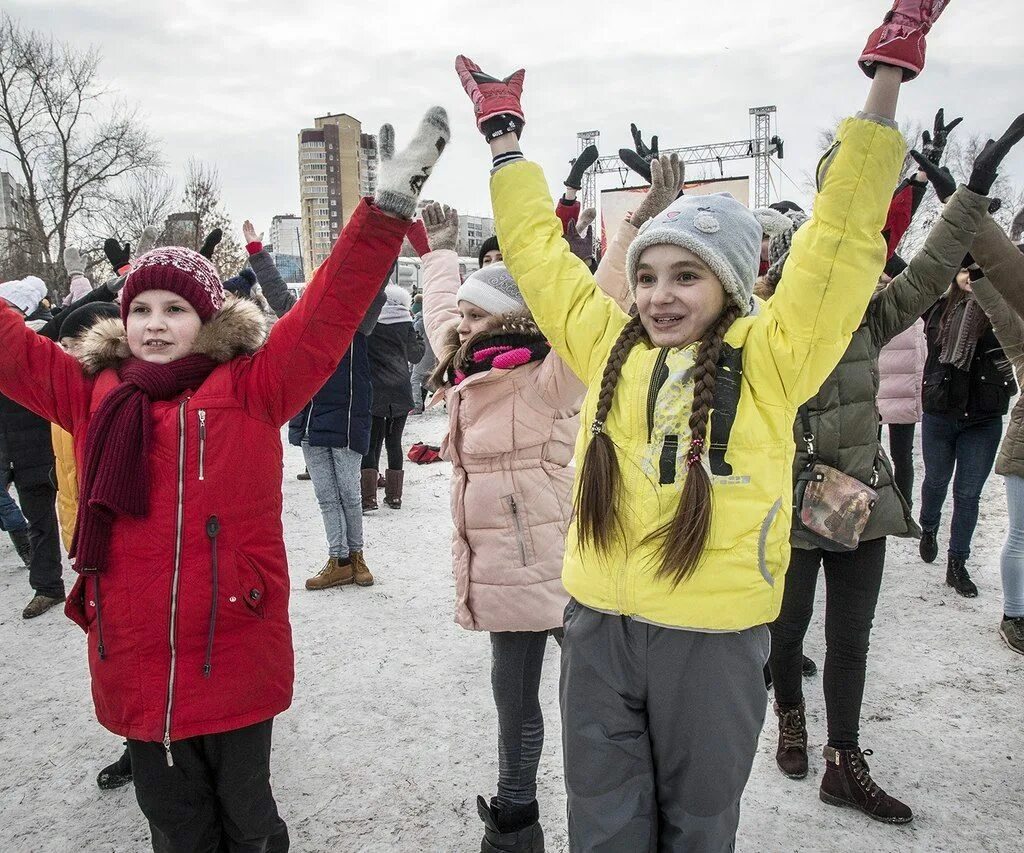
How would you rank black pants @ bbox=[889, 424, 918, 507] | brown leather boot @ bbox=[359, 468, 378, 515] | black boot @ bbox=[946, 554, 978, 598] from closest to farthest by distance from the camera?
black boot @ bbox=[946, 554, 978, 598] → black pants @ bbox=[889, 424, 918, 507] → brown leather boot @ bbox=[359, 468, 378, 515]

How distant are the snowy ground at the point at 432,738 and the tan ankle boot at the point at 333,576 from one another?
0.11 m

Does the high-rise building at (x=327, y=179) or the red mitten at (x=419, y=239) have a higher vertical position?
the high-rise building at (x=327, y=179)

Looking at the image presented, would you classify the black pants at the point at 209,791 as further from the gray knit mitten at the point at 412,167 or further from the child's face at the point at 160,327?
the gray knit mitten at the point at 412,167

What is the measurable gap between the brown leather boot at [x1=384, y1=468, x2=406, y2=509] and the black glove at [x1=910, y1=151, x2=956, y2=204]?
5095mm

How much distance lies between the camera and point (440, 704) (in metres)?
3.36

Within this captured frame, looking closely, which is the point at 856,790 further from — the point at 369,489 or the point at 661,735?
the point at 369,489

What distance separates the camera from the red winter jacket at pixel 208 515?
183cm

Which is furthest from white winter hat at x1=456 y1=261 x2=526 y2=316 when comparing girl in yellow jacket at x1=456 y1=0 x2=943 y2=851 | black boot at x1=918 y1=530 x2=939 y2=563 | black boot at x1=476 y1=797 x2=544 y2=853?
black boot at x1=918 y1=530 x2=939 y2=563

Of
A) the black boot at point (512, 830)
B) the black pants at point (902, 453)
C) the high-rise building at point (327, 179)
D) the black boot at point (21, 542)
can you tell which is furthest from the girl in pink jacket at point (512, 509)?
the high-rise building at point (327, 179)

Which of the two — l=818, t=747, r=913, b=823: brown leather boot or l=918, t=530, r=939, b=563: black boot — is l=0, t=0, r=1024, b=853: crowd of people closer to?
l=818, t=747, r=913, b=823: brown leather boot

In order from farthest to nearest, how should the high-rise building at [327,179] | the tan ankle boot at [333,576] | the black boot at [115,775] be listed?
the high-rise building at [327,179], the tan ankle boot at [333,576], the black boot at [115,775]

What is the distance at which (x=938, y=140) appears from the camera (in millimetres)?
3307

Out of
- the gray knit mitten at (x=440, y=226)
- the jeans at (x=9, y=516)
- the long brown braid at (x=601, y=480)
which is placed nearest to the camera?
the long brown braid at (x=601, y=480)

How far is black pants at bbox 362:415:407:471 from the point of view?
6.74 metres
